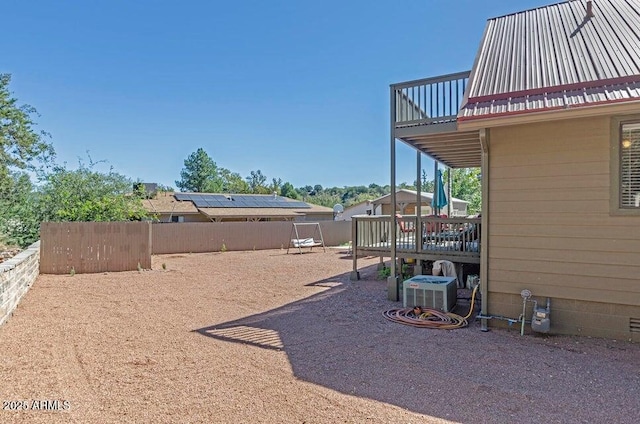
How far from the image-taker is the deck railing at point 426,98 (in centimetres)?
650

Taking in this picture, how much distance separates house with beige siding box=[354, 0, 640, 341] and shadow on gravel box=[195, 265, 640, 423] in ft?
1.81

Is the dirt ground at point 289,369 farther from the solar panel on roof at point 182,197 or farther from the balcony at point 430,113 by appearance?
the solar panel on roof at point 182,197

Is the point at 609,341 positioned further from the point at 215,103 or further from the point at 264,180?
the point at 264,180

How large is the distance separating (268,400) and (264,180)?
183 ft

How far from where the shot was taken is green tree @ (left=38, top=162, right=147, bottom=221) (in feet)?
40.9

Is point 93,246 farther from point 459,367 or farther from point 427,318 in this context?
point 459,367

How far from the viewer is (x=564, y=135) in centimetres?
473

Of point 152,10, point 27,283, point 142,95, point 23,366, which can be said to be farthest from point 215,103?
point 23,366

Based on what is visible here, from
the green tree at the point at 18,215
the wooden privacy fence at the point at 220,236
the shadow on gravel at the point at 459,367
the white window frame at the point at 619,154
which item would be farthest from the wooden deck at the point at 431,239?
the wooden privacy fence at the point at 220,236

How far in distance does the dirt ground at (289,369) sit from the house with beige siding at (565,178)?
22.0 inches

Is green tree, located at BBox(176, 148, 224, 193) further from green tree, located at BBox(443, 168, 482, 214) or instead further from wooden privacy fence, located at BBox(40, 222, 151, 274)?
wooden privacy fence, located at BBox(40, 222, 151, 274)

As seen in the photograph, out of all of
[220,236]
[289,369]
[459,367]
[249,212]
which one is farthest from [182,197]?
[459,367]

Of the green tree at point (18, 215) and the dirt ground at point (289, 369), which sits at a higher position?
the green tree at point (18, 215)

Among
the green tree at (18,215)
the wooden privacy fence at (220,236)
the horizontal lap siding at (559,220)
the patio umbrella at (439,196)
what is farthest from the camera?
the wooden privacy fence at (220,236)
